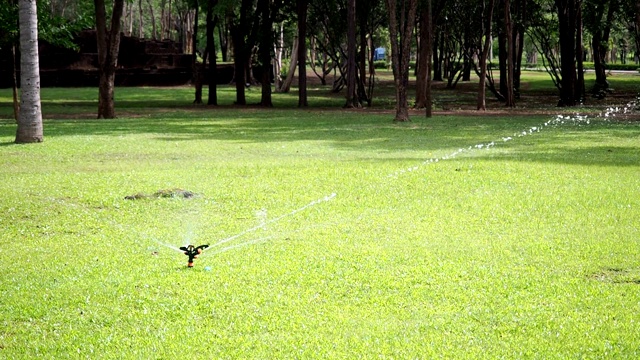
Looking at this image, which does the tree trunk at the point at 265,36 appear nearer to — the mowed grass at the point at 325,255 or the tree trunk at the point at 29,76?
the tree trunk at the point at 29,76

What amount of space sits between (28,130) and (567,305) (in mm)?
14700

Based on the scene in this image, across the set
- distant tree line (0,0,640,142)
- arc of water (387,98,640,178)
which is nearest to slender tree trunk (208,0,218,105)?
distant tree line (0,0,640,142)

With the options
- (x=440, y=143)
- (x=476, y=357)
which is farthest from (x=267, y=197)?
(x=440, y=143)

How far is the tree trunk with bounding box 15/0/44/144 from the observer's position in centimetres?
1822

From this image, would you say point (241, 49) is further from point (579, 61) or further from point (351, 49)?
point (579, 61)

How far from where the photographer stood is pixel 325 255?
775cm

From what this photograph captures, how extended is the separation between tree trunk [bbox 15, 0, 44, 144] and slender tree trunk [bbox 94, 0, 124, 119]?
783 centimetres

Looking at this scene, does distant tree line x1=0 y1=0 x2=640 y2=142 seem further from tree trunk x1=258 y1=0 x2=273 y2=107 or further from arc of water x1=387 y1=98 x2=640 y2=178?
arc of water x1=387 y1=98 x2=640 y2=178

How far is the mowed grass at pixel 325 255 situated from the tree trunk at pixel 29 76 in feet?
8.50

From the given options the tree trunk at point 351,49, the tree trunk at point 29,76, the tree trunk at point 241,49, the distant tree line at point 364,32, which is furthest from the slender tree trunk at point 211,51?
the tree trunk at point 29,76

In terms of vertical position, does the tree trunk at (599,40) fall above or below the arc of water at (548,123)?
above

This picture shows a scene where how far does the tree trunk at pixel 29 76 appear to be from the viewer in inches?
717

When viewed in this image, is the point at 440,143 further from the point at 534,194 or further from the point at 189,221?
the point at 189,221

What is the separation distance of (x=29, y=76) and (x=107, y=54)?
8.32 meters
